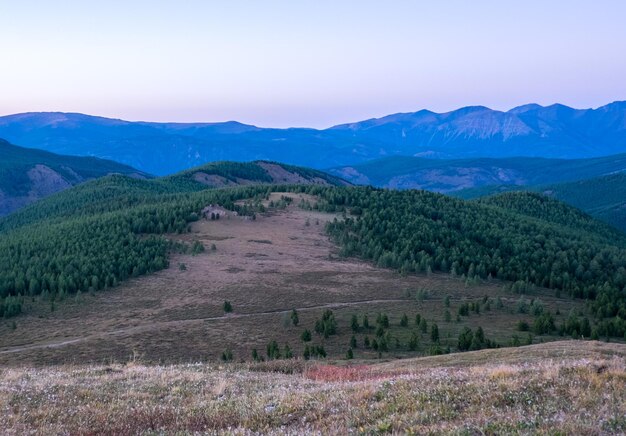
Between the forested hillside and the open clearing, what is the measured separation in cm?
374

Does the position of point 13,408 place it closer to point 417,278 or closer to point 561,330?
point 561,330

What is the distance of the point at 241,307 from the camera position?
200ft

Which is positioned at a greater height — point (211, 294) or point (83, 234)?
point (83, 234)

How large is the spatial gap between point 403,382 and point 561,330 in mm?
42460

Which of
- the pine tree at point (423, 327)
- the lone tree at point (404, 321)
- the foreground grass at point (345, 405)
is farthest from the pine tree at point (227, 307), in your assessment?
the foreground grass at point (345, 405)

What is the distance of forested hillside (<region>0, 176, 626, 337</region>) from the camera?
6825 cm

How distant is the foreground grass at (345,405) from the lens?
1116cm

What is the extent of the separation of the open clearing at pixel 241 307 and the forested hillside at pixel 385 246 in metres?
3.74

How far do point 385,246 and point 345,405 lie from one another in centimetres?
7786

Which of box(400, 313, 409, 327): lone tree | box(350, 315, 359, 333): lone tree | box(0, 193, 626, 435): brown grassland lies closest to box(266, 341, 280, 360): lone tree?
box(0, 193, 626, 435): brown grassland

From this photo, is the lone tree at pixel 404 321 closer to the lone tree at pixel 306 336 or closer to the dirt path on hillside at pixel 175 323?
the dirt path on hillside at pixel 175 323

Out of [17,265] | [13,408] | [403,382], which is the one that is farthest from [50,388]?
[17,265]

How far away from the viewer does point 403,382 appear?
15688 mm

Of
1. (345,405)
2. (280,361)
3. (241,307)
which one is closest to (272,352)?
(280,361)
